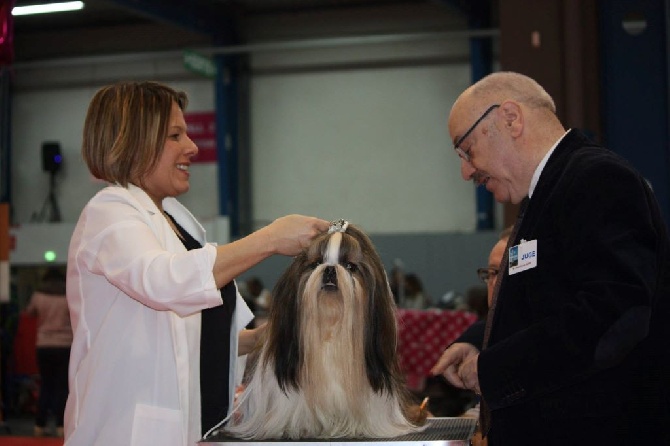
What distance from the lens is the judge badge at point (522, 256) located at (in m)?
2.28

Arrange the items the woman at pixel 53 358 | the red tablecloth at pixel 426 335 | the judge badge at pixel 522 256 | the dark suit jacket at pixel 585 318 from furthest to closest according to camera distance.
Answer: the woman at pixel 53 358 → the red tablecloth at pixel 426 335 → the judge badge at pixel 522 256 → the dark suit jacket at pixel 585 318

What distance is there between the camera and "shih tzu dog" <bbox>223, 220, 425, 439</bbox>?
2.58m

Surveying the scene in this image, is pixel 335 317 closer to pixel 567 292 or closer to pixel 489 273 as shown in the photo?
pixel 567 292

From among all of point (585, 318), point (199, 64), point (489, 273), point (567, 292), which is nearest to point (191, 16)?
point (199, 64)

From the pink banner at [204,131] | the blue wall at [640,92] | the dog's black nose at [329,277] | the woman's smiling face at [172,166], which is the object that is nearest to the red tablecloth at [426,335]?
the blue wall at [640,92]

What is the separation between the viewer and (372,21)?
15.6 meters

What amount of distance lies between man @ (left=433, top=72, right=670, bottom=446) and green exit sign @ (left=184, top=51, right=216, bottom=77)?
11.4m

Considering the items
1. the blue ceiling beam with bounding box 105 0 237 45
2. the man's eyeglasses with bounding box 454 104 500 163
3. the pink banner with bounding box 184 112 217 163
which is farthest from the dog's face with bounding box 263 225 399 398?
the pink banner with bounding box 184 112 217 163

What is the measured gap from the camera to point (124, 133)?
2.80 m

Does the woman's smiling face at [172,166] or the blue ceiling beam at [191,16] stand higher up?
the blue ceiling beam at [191,16]

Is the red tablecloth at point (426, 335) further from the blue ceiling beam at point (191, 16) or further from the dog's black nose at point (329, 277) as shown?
the dog's black nose at point (329, 277)

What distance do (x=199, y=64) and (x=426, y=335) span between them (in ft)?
20.7

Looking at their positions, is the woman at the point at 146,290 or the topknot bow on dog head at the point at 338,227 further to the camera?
the topknot bow on dog head at the point at 338,227

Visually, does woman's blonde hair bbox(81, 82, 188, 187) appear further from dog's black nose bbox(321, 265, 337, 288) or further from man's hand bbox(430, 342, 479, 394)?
man's hand bbox(430, 342, 479, 394)
